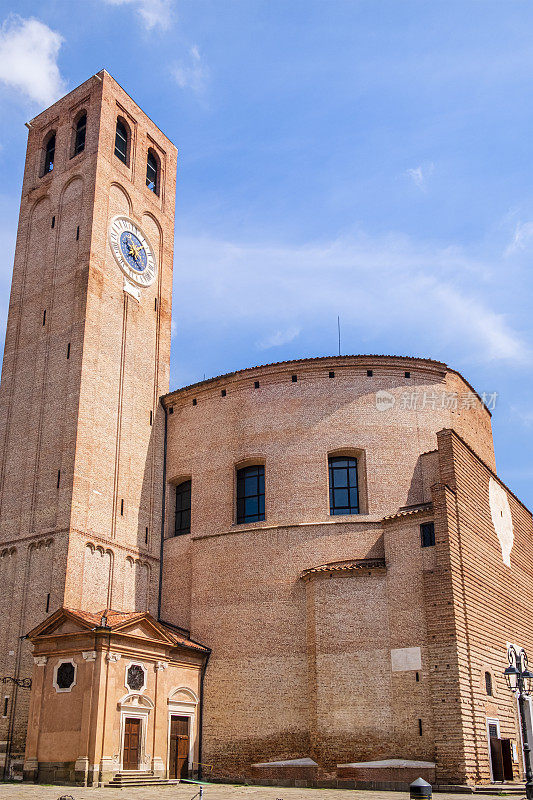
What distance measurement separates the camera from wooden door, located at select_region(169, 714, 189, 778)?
75.1 ft

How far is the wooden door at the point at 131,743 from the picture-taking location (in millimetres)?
20828

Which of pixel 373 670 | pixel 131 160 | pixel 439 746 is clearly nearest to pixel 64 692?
pixel 373 670

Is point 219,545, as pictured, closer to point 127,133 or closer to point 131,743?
point 131,743

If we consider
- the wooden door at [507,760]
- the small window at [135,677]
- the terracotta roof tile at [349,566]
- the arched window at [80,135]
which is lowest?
the wooden door at [507,760]

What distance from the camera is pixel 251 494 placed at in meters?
27.2

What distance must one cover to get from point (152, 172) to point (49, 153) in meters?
4.37

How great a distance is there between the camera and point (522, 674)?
1709 cm

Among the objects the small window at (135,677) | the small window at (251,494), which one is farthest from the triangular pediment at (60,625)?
the small window at (251,494)

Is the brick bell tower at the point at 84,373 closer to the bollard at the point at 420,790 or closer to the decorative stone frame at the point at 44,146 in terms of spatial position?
the decorative stone frame at the point at 44,146

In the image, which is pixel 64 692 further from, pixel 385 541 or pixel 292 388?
pixel 292 388

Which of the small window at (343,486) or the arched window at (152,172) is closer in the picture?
the small window at (343,486)

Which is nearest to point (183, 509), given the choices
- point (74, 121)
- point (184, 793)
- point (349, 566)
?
point (349, 566)

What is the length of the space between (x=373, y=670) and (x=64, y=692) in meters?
8.26

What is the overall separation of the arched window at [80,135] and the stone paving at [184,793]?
23.1 metres
